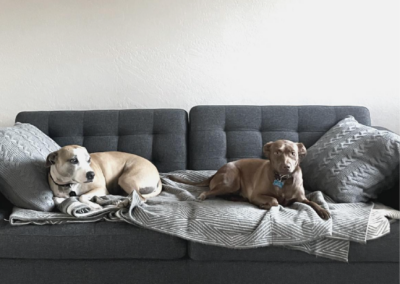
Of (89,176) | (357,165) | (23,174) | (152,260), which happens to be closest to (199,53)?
(89,176)

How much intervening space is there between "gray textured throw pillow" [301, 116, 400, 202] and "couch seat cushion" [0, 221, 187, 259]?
93cm

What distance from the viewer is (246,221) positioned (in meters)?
1.82

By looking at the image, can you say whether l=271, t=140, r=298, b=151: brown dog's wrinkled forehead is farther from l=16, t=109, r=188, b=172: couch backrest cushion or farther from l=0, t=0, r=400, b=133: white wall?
l=0, t=0, r=400, b=133: white wall

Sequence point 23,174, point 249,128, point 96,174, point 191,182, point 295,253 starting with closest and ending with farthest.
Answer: point 295,253 → point 23,174 → point 96,174 → point 191,182 → point 249,128

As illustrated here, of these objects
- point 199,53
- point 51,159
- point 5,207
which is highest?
point 199,53

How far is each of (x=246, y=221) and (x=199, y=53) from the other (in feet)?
5.27

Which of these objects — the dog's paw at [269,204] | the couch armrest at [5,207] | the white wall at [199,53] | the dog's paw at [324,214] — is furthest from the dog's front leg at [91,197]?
the dog's paw at [324,214]

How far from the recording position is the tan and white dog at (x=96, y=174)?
83.2 inches

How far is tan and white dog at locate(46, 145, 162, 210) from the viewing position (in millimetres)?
2113

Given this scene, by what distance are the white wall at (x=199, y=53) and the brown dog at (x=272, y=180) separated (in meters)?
0.90

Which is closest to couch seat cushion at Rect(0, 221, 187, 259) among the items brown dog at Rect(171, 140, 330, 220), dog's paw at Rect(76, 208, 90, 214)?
dog's paw at Rect(76, 208, 90, 214)

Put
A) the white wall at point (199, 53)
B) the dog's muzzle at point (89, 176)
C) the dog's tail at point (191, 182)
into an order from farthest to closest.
A: the white wall at point (199, 53), the dog's tail at point (191, 182), the dog's muzzle at point (89, 176)

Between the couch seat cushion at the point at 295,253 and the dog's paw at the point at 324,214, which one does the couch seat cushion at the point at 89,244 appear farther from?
the dog's paw at the point at 324,214

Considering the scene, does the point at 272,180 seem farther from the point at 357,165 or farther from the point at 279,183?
the point at 357,165
